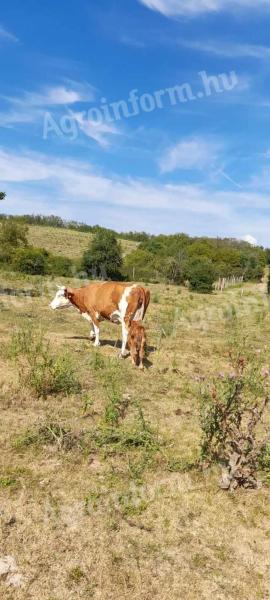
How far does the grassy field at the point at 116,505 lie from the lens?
11.6 ft

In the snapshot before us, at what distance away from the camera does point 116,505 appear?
4.46 meters

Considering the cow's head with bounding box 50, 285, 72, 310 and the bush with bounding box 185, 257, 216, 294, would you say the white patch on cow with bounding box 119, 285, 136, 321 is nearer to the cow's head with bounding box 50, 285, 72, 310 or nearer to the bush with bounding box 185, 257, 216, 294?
the cow's head with bounding box 50, 285, 72, 310

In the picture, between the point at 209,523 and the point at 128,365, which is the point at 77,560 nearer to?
the point at 209,523

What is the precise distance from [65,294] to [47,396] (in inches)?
220

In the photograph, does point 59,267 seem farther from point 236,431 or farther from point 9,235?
point 236,431

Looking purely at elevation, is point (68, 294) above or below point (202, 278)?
above

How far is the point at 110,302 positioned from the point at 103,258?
41.9m

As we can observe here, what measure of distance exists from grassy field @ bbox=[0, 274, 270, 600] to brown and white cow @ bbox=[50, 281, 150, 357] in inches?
118

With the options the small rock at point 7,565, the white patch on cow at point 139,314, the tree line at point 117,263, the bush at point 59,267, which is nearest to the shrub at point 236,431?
the small rock at point 7,565

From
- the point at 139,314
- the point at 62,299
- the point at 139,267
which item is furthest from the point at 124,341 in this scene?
the point at 139,267

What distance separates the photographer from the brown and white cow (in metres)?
10.9

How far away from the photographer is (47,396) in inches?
283

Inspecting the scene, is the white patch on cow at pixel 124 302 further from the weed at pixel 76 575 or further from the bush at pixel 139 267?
the bush at pixel 139 267

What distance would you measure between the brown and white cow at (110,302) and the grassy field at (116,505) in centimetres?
299
